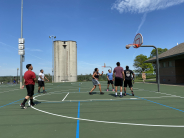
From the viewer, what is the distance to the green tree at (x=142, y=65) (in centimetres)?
5600

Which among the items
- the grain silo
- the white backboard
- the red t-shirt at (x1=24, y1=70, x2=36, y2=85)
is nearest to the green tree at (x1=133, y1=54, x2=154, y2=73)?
the grain silo

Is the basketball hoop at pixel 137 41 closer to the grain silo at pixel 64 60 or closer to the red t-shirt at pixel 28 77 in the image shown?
the red t-shirt at pixel 28 77

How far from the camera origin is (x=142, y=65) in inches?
2216

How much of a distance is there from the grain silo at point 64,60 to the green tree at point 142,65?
1115 inches

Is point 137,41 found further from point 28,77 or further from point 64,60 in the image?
point 64,60

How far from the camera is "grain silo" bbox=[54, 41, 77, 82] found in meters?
41.1

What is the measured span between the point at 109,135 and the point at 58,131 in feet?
3.84

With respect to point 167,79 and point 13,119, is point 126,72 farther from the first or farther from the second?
point 167,79

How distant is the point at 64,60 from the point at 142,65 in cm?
3133

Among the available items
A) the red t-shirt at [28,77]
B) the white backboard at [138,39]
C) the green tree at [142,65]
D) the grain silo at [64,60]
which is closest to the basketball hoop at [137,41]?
the white backboard at [138,39]

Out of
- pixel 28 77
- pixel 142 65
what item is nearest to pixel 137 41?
pixel 28 77

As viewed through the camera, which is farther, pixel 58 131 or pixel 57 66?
pixel 57 66

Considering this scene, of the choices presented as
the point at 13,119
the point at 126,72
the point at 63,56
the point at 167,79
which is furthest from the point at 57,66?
the point at 13,119

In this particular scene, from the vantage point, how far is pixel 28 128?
11.7 feet
